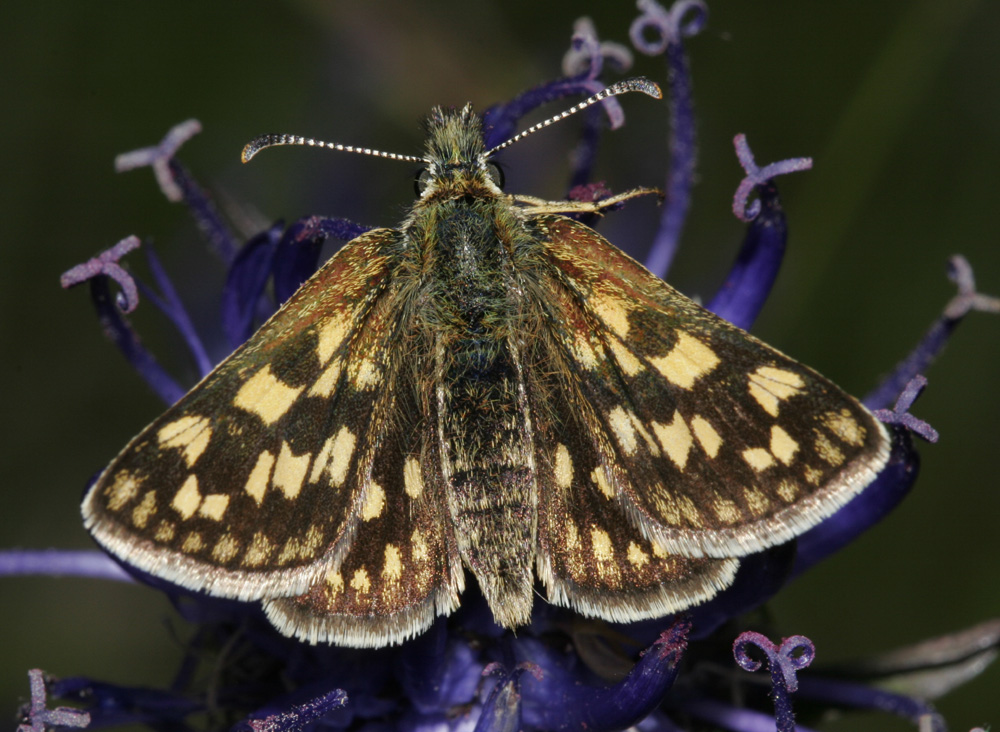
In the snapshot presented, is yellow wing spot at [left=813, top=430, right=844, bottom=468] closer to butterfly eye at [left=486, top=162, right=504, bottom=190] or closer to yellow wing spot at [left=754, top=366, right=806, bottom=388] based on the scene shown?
yellow wing spot at [left=754, top=366, right=806, bottom=388]

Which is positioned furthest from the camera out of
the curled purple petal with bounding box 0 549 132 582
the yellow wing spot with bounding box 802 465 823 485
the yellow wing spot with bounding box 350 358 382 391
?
the curled purple petal with bounding box 0 549 132 582

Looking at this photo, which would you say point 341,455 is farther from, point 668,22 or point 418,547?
point 668,22

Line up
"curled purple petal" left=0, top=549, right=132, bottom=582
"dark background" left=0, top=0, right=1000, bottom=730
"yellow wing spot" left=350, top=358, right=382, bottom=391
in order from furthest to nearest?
"dark background" left=0, top=0, right=1000, bottom=730 → "curled purple petal" left=0, top=549, right=132, bottom=582 → "yellow wing spot" left=350, top=358, right=382, bottom=391

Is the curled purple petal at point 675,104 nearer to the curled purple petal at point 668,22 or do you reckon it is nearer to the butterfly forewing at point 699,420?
the curled purple petal at point 668,22

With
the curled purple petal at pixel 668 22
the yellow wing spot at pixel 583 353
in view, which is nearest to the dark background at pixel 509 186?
the curled purple petal at pixel 668 22

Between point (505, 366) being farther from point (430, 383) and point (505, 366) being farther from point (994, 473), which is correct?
point (994, 473)

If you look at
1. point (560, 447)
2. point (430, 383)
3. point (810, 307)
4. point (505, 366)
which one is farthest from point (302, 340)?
point (810, 307)

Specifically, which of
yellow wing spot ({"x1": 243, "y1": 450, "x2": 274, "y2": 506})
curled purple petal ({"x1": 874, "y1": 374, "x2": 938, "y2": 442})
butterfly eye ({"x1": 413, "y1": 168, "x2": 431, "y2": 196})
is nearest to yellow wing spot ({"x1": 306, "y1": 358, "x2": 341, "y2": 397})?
yellow wing spot ({"x1": 243, "y1": 450, "x2": 274, "y2": 506})
